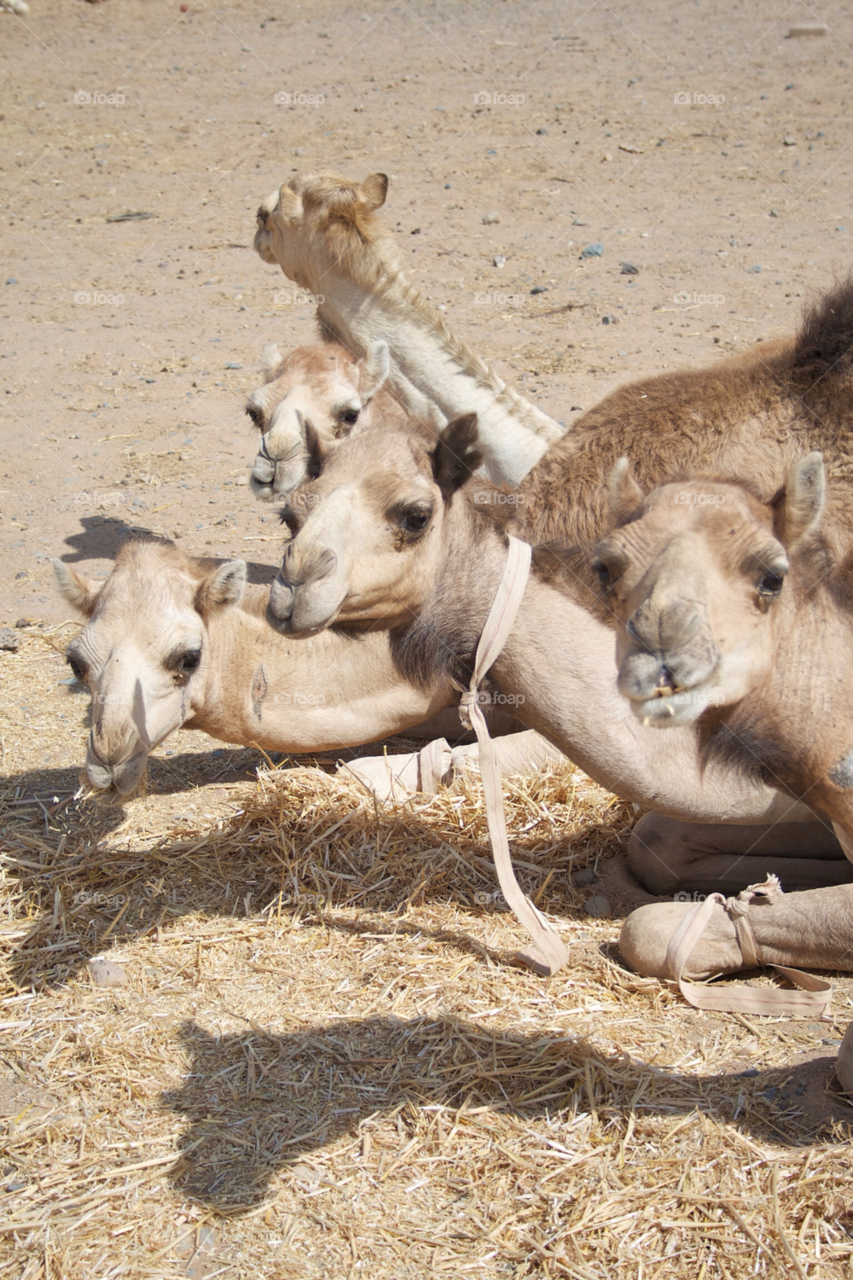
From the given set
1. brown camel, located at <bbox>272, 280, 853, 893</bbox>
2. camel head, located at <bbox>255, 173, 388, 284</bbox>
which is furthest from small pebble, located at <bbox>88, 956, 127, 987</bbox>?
camel head, located at <bbox>255, 173, 388, 284</bbox>

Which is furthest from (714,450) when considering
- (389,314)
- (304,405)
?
(389,314)

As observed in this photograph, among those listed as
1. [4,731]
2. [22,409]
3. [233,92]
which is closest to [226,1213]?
→ [4,731]

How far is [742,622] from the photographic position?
3.25 metres

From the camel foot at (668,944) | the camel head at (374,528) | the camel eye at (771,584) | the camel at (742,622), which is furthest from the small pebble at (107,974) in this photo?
the camel eye at (771,584)

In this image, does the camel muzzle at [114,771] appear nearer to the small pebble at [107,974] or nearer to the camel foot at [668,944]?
the small pebble at [107,974]

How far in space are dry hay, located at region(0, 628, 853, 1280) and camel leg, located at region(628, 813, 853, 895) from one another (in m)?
0.32

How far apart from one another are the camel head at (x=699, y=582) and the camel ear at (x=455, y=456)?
3.02ft

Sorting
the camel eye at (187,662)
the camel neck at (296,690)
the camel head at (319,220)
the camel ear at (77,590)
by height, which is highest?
the camel head at (319,220)

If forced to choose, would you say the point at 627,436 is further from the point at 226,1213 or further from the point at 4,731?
the point at 4,731

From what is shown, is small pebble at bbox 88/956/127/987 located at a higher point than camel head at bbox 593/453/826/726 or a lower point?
lower

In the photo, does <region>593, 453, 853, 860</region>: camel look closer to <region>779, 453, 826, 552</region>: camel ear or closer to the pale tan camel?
<region>779, 453, 826, 552</region>: camel ear

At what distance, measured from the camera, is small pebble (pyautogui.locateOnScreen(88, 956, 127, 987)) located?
172 inches

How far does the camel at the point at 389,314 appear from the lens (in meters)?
7.16

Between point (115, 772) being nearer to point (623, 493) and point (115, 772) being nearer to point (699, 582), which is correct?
point (623, 493)
